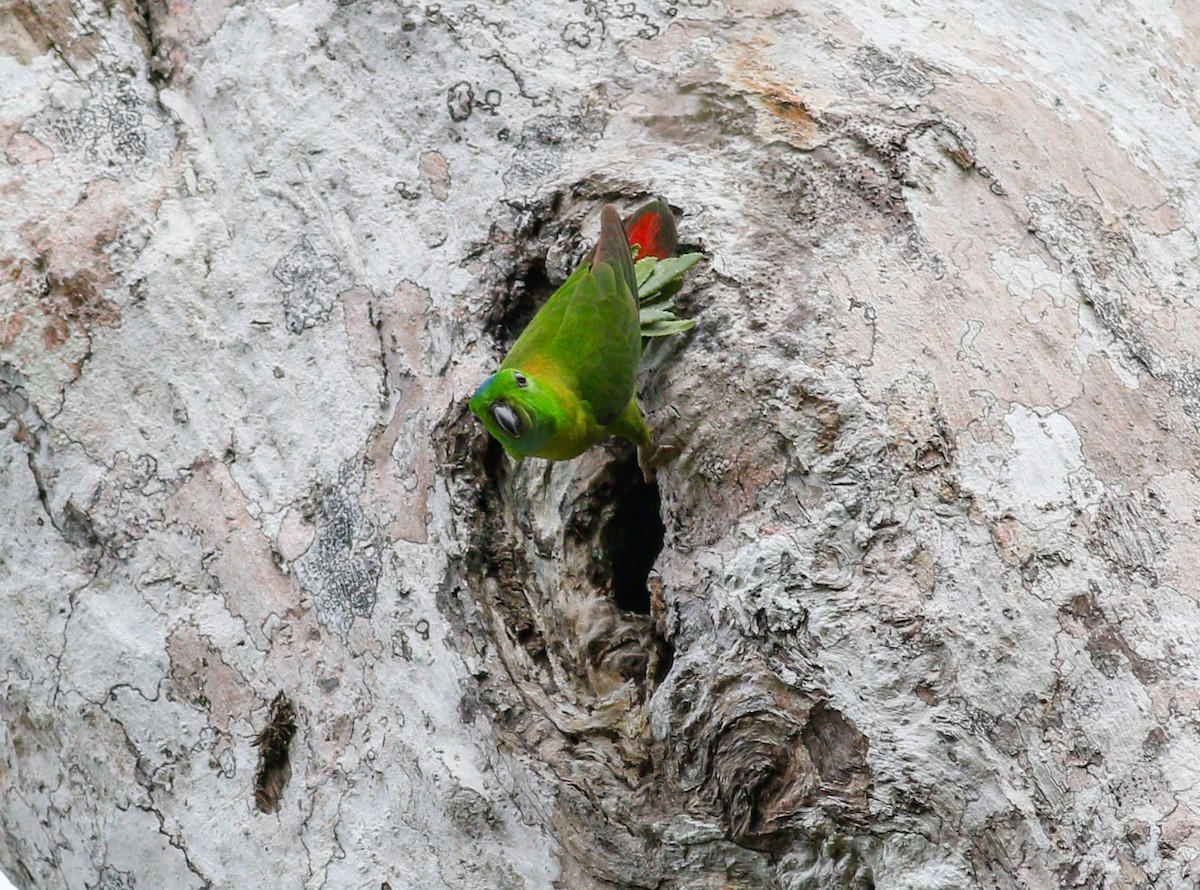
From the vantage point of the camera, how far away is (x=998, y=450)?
1.74 metres

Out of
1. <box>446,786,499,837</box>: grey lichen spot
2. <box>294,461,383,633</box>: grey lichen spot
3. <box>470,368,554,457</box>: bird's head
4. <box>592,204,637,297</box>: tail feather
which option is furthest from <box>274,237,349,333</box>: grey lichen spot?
<box>446,786,499,837</box>: grey lichen spot

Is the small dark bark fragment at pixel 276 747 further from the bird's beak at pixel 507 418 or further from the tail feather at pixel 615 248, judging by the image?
the tail feather at pixel 615 248

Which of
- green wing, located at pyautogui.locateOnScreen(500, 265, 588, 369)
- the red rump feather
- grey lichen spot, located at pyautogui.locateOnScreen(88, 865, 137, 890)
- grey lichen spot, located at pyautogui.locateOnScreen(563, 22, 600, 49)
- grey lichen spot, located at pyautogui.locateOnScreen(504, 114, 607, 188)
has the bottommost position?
grey lichen spot, located at pyautogui.locateOnScreen(88, 865, 137, 890)

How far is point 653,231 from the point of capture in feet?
6.44

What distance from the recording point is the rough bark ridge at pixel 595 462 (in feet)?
5.32

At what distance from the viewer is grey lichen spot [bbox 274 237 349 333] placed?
2141 mm

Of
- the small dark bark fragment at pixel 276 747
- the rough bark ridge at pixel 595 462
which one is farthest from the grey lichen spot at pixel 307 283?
the small dark bark fragment at pixel 276 747

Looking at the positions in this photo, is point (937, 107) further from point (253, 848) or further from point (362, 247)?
point (253, 848)

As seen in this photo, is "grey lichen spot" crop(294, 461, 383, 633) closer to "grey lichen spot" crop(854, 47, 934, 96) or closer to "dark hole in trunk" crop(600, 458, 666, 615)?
"dark hole in trunk" crop(600, 458, 666, 615)

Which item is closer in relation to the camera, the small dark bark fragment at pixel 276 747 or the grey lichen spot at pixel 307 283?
the small dark bark fragment at pixel 276 747

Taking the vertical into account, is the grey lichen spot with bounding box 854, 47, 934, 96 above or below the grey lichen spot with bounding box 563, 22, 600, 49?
below

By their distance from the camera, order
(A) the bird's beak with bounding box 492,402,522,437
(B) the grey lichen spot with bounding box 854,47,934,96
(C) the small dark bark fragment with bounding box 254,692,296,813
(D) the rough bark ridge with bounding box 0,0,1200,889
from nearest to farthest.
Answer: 1. (D) the rough bark ridge with bounding box 0,0,1200,889
2. (A) the bird's beak with bounding box 492,402,522,437
3. (C) the small dark bark fragment with bounding box 254,692,296,813
4. (B) the grey lichen spot with bounding box 854,47,934,96

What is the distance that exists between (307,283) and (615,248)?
0.68 m

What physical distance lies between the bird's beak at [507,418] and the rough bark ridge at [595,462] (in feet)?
0.67
